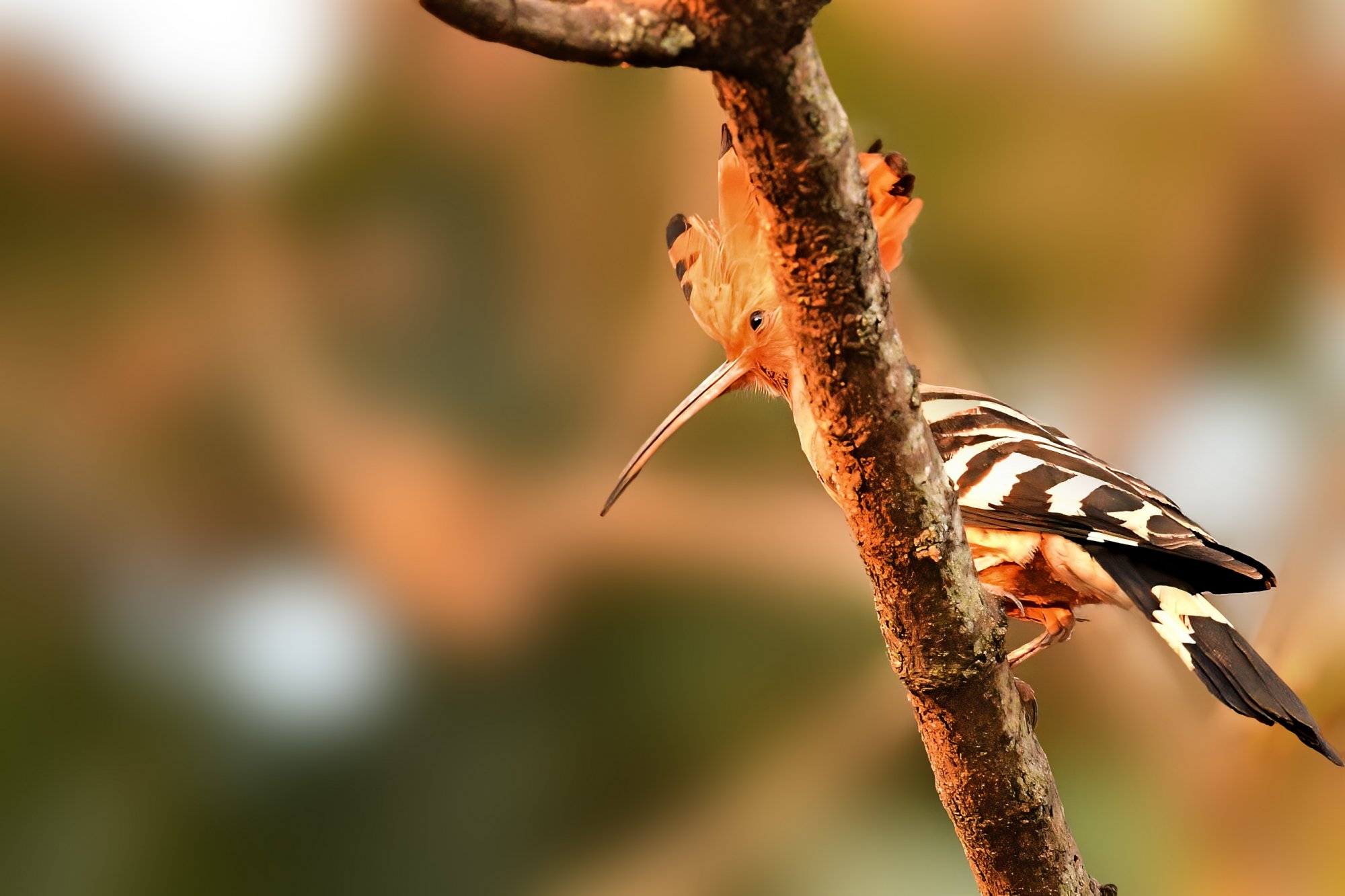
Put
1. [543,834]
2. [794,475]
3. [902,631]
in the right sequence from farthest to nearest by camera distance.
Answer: [794,475], [543,834], [902,631]

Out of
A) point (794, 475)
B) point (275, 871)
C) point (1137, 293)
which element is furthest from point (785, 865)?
point (1137, 293)

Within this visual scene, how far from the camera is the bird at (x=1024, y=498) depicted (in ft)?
2.72

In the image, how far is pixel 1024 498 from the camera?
985 millimetres

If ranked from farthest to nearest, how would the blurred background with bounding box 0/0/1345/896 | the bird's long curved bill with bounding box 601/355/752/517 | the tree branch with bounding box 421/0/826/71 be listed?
the blurred background with bounding box 0/0/1345/896, the bird's long curved bill with bounding box 601/355/752/517, the tree branch with bounding box 421/0/826/71

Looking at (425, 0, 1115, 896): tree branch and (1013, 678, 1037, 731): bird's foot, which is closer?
(425, 0, 1115, 896): tree branch

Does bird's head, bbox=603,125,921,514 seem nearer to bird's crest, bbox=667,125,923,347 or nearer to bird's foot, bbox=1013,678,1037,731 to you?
bird's crest, bbox=667,125,923,347

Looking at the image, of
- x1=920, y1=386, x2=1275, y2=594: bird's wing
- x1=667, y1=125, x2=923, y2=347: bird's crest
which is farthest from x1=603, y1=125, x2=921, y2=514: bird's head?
x1=920, y1=386, x2=1275, y2=594: bird's wing

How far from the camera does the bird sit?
32.6 inches

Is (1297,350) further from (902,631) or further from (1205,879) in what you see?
(902,631)

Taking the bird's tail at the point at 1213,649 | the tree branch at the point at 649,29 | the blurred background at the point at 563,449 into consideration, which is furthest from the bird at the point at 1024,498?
the blurred background at the point at 563,449

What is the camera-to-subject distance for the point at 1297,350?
1688 mm

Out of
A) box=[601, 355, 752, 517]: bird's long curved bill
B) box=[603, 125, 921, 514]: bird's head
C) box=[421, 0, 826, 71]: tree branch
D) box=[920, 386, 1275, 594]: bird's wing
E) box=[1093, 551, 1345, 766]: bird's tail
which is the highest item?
box=[603, 125, 921, 514]: bird's head

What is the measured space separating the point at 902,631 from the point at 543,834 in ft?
3.30

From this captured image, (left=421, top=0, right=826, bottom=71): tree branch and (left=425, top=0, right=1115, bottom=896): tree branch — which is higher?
(left=421, top=0, right=826, bottom=71): tree branch
